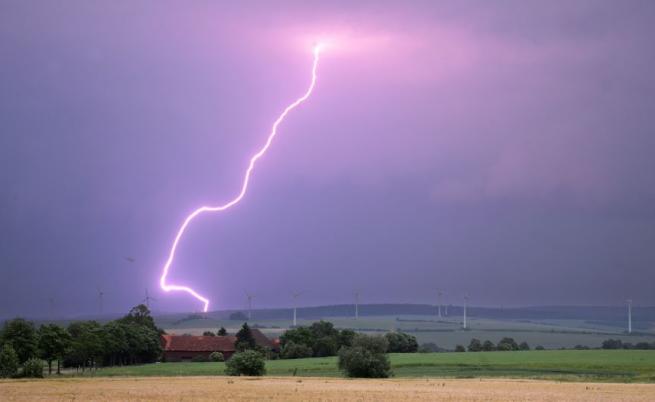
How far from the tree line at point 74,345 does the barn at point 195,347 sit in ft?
7.96

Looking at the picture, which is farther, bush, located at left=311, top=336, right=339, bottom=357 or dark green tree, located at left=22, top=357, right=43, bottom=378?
bush, located at left=311, top=336, right=339, bottom=357

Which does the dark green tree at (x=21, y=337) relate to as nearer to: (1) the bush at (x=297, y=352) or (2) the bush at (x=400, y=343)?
(1) the bush at (x=297, y=352)

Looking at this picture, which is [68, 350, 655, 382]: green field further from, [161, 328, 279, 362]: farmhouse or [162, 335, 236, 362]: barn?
[162, 335, 236, 362]: barn

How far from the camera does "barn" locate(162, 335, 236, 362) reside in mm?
125562

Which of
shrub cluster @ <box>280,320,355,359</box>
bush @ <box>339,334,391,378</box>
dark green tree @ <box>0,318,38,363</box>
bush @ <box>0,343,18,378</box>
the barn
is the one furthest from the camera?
the barn

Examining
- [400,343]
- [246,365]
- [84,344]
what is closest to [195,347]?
[400,343]

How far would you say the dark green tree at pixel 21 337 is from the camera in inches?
3386

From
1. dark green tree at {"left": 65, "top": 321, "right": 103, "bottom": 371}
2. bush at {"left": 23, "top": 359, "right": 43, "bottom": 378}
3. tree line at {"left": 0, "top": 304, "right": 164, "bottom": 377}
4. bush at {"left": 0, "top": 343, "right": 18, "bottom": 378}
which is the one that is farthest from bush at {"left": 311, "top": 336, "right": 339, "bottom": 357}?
bush at {"left": 23, "top": 359, "right": 43, "bottom": 378}

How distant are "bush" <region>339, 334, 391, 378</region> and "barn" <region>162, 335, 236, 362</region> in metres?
51.3

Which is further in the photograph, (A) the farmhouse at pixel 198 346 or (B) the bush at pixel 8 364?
(A) the farmhouse at pixel 198 346

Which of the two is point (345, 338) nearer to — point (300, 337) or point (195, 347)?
point (300, 337)

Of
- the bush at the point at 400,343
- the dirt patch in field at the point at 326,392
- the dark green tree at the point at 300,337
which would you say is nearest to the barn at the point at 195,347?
the dark green tree at the point at 300,337

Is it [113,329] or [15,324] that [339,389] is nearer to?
[15,324]

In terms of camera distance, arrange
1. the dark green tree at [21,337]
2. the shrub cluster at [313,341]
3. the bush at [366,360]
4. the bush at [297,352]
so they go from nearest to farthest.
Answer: the bush at [366,360], the dark green tree at [21,337], the bush at [297,352], the shrub cluster at [313,341]
